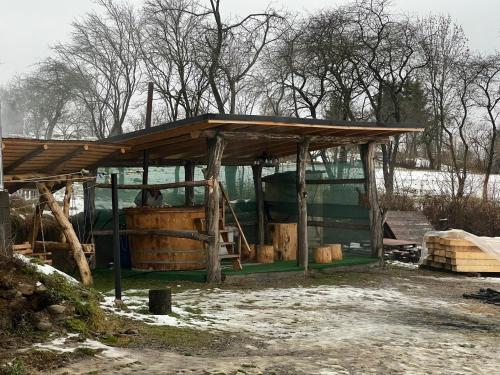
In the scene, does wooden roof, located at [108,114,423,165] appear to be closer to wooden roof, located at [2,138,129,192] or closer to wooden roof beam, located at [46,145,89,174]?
wooden roof, located at [2,138,129,192]

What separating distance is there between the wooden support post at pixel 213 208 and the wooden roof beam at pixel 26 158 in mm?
3051

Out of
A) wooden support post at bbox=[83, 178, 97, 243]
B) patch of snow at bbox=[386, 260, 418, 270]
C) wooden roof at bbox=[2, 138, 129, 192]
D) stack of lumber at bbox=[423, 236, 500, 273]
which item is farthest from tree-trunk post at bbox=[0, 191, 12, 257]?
patch of snow at bbox=[386, 260, 418, 270]

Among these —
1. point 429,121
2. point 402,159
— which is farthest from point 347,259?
point 402,159

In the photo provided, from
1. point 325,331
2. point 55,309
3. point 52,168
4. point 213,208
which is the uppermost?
point 52,168

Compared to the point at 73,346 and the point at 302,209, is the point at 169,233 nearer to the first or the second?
the point at 302,209

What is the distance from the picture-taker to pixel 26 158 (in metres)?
10.8

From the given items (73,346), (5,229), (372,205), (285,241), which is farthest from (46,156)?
(372,205)

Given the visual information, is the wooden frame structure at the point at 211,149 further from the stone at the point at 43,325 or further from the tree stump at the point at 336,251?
the stone at the point at 43,325

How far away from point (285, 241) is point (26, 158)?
6279 mm

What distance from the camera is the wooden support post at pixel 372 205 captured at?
14094mm

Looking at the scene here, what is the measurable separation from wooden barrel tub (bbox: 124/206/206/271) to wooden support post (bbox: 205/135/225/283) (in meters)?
1.23

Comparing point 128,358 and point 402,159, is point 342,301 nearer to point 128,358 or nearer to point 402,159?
point 128,358

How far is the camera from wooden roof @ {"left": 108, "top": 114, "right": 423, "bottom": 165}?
10.7m

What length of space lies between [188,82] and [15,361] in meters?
24.8
